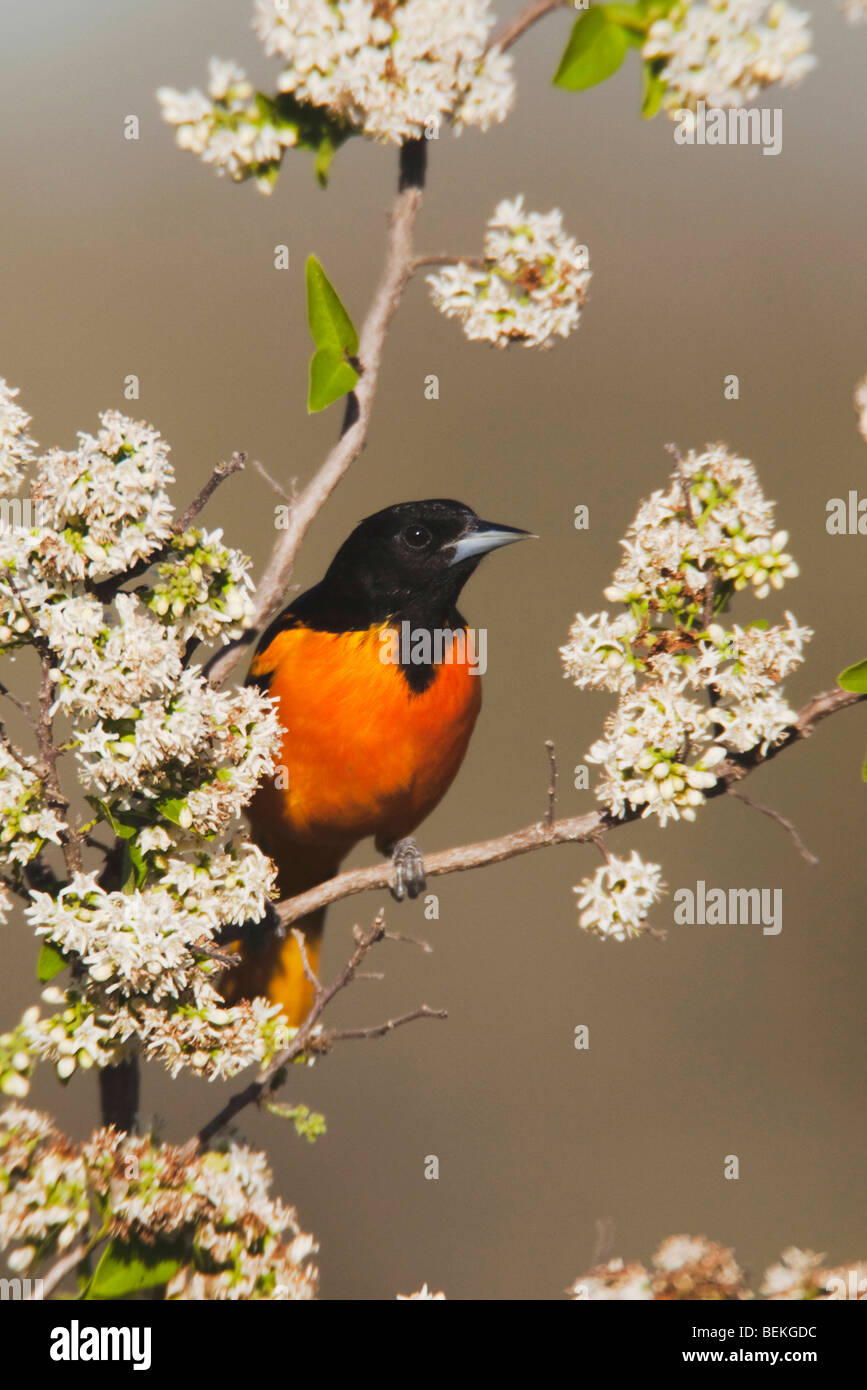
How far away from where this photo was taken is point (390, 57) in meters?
1.62

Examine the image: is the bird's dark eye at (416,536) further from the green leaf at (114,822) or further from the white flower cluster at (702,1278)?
the white flower cluster at (702,1278)

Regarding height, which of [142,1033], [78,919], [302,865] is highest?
[302,865]

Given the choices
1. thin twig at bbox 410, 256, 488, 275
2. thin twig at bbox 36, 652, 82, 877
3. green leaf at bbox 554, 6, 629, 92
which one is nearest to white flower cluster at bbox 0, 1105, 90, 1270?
thin twig at bbox 36, 652, 82, 877

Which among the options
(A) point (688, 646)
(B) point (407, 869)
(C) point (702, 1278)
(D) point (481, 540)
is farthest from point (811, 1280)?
(D) point (481, 540)

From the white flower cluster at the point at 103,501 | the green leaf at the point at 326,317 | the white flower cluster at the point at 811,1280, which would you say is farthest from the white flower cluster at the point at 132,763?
the white flower cluster at the point at 811,1280

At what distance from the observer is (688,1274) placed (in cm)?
154

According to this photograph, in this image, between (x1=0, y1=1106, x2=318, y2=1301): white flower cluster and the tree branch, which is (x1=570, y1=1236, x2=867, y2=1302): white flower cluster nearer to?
(x1=0, y1=1106, x2=318, y2=1301): white flower cluster

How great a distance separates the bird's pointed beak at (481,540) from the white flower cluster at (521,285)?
2.40 ft

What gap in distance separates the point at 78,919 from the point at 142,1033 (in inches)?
6.1

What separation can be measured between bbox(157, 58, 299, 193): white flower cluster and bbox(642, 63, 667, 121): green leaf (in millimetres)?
475

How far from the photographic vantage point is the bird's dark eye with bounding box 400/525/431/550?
2.49m

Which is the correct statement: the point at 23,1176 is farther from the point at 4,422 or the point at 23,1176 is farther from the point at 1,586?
the point at 4,422

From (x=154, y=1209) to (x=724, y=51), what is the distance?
1542 millimetres
